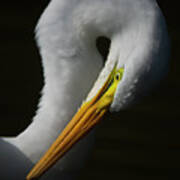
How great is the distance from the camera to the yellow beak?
145 centimetres

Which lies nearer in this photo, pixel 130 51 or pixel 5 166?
pixel 130 51

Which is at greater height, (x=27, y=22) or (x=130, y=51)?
(x=130, y=51)

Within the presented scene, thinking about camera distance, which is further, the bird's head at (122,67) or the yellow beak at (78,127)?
the yellow beak at (78,127)

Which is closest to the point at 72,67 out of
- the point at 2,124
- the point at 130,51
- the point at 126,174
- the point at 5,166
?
the point at 130,51

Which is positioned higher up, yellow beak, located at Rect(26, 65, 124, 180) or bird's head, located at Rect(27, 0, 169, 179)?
bird's head, located at Rect(27, 0, 169, 179)

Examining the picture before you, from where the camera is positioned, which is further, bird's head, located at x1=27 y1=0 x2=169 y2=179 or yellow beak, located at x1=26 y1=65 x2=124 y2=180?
yellow beak, located at x1=26 y1=65 x2=124 y2=180

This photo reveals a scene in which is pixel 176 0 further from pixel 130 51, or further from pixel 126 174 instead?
pixel 130 51

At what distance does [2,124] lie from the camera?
132 inches

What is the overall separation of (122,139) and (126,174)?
0.28 meters

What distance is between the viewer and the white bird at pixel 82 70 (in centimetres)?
133

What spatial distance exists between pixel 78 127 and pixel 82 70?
0.24 metres

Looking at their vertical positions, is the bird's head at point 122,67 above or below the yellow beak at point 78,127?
above

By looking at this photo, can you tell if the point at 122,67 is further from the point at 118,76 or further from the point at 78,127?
the point at 78,127

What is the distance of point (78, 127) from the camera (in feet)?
4.87
